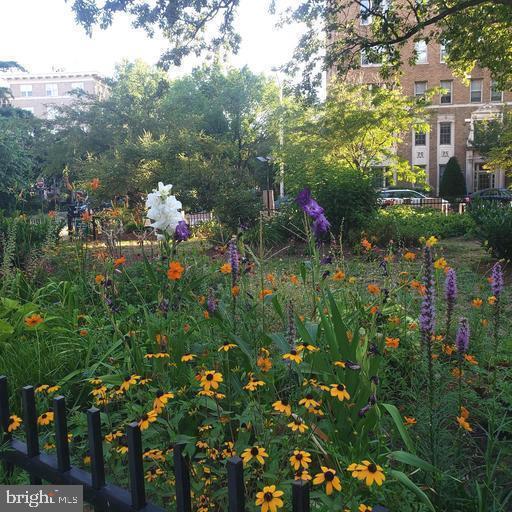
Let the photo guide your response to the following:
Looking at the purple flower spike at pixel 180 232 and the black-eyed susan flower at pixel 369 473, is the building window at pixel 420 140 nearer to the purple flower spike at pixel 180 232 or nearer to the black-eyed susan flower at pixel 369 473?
the purple flower spike at pixel 180 232

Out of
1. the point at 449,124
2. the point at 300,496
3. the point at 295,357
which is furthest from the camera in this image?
the point at 449,124

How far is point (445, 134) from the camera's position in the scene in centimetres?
4109

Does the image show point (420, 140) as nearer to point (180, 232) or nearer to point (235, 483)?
point (180, 232)

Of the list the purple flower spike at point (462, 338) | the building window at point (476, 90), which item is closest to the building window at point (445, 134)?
the building window at point (476, 90)

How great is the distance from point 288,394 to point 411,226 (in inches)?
447

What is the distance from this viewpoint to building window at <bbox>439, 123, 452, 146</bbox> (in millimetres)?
40938

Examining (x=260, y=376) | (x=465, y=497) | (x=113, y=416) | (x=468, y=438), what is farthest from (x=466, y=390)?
(x=113, y=416)

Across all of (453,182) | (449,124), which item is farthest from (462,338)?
(449,124)

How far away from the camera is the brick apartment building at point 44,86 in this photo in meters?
69.9

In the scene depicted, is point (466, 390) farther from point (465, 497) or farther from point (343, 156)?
point (343, 156)

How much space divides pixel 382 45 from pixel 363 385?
11.0 meters

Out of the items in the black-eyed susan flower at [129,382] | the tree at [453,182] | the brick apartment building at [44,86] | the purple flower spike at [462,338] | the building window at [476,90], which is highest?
the brick apartment building at [44,86]

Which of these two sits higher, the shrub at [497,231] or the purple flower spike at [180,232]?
the purple flower spike at [180,232]

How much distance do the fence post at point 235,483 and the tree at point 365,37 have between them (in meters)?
9.90
